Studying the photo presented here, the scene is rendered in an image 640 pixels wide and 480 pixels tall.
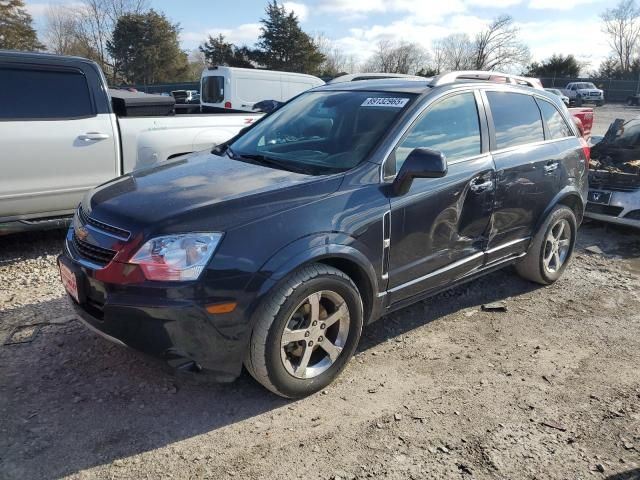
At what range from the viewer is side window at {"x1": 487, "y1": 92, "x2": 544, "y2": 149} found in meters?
4.01

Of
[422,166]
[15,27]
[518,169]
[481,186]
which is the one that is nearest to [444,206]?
[481,186]

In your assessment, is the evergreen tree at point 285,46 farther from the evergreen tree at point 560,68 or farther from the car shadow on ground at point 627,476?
the car shadow on ground at point 627,476

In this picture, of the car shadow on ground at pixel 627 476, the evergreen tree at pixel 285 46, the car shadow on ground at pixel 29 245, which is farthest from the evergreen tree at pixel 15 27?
the car shadow on ground at pixel 627 476

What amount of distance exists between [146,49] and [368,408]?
4716 centimetres

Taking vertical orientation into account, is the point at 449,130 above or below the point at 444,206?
above

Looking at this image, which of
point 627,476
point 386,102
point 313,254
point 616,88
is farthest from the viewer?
point 616,88

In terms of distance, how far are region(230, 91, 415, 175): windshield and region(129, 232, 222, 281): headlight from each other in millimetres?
901

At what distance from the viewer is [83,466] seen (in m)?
2.46

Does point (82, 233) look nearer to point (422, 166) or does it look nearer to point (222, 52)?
point (422, 166)

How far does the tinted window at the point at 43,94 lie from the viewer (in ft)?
15.4

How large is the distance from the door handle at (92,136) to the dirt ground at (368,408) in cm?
159

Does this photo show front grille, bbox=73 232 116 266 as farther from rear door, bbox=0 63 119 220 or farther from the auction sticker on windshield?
rear door, bbox=0 63 119 220

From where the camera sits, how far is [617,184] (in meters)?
6.34

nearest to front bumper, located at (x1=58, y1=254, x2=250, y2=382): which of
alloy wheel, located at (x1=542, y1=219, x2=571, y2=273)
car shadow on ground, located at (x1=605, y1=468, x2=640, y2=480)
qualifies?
car shadow on ground, located at (x1=605, y1=468, x2=640, y2=480)
